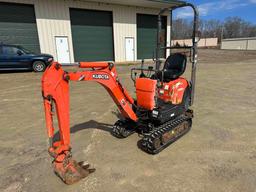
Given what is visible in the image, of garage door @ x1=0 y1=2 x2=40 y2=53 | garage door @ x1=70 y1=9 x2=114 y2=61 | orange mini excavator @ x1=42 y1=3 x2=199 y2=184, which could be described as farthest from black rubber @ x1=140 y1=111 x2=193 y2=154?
garage door @ x1=70 y1=9 x2=114 y2=61

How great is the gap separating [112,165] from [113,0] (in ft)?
49.2

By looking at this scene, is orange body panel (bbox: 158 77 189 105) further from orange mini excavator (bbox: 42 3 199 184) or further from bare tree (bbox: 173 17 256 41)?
bare tree (bbox: 173 17 256 41)

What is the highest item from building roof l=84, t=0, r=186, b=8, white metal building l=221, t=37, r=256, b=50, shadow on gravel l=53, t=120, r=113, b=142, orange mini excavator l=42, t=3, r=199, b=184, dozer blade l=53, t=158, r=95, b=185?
building roof l=84, t=0, r=186, b=8

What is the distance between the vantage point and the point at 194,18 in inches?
165

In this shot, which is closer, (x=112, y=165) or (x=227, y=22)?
(x=112, y=165)

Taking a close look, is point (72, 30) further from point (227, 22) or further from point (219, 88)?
point (227, 22)

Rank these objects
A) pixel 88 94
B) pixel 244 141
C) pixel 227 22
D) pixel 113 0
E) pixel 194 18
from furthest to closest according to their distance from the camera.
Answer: pixel 227 22 < pixel 113 0 < pixel 88 94 < pixel 194 18 < pixel 244 141

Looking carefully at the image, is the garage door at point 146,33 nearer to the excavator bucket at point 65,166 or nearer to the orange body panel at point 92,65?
the orange body panel at point 92,65

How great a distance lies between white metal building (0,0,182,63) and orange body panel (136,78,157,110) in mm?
13235

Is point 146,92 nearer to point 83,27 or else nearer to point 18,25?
point 18,25

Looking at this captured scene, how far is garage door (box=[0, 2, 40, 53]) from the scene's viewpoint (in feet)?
44.3

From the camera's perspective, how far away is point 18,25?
13898 millimetres

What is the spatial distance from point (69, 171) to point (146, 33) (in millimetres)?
17910

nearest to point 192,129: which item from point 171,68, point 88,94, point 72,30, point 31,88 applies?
point 171,68
